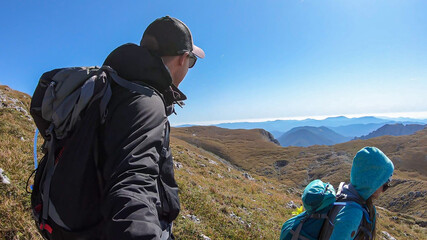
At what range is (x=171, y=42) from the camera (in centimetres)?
238

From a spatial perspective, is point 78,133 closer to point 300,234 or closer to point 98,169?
point 98,169

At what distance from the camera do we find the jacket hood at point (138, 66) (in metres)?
1.98

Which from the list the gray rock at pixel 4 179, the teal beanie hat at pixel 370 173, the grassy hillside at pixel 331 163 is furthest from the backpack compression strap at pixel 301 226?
the grassy hillside at pixel 331 163

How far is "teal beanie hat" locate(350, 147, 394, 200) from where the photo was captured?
135 inches

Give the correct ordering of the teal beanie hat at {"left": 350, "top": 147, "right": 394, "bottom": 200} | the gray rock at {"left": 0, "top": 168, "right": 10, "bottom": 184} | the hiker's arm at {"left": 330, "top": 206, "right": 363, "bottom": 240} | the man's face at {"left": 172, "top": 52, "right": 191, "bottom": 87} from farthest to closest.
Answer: the gray rock at {"left": 0, "top": 168, "right": 10, "bottom": 184}
the teal beanie hat at {"left": 350, "top": 147, "right": 394, "bottom": 200}
the hiker's arm at {"left": 330, "top": 206, "right": 363, "bottom": 240}
the man's face at {"left": 172, "top": 52, "right": 191, "bottom": 87}

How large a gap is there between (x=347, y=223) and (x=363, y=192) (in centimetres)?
69

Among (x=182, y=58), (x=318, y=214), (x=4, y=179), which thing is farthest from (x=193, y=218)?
(x=182, y=58)

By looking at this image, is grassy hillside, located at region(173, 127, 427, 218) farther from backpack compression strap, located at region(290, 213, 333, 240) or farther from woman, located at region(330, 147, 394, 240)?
backpack compression strap, located at region(290, 213, 333, 240)

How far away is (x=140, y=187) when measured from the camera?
141cm

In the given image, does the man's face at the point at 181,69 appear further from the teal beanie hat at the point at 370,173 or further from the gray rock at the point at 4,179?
the gray rock at the point at 4,179

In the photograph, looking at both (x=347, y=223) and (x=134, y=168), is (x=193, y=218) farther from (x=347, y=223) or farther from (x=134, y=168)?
(x=134, y=168)

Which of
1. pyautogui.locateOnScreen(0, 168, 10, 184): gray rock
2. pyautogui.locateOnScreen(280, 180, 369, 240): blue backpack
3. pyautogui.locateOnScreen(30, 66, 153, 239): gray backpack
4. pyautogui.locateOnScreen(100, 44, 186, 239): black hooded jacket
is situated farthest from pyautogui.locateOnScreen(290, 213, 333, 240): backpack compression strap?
pyautogui.locateOnScreen(0, 168, 10, 184): gray rock

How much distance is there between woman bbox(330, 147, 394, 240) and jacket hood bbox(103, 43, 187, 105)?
2967 mm

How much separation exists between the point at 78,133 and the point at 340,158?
321ft
